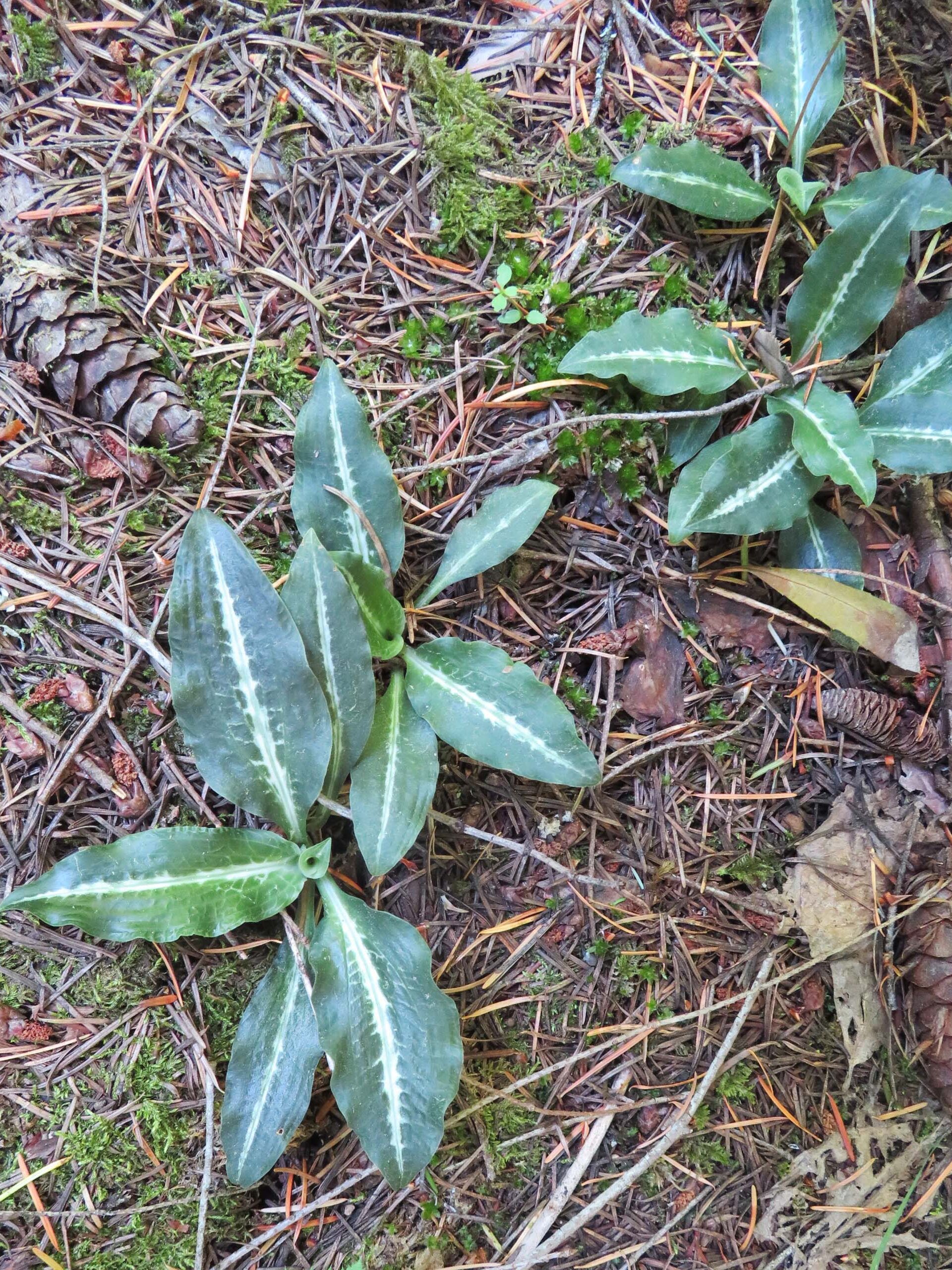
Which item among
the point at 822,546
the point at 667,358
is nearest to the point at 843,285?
the point at 667,358

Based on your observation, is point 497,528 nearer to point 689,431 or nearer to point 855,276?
point 689,431

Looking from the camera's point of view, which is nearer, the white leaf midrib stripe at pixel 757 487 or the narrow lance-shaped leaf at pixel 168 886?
the narrow lance-shaped leaf at pixel 168 886

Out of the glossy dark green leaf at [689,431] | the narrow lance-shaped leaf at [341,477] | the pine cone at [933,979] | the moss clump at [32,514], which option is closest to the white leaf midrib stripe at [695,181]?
the glossy dark green leaf at [689,431]

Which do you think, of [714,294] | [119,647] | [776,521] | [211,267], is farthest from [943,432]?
[119,647]

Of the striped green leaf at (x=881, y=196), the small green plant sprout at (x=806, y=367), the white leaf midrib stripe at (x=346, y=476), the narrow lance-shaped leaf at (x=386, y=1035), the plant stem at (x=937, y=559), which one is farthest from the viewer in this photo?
the plant stem at (x=937, y=559)

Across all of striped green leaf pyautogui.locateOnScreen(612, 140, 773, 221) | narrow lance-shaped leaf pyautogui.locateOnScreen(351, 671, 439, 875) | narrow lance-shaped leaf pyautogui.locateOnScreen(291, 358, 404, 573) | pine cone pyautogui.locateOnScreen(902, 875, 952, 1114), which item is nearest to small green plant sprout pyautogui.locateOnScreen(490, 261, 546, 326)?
striped green leaf pyautogui.locateOnScreen(612, 140, 773, 221)

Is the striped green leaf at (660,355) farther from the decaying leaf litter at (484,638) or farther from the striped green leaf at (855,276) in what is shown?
the striped green leaf at (855,276)
